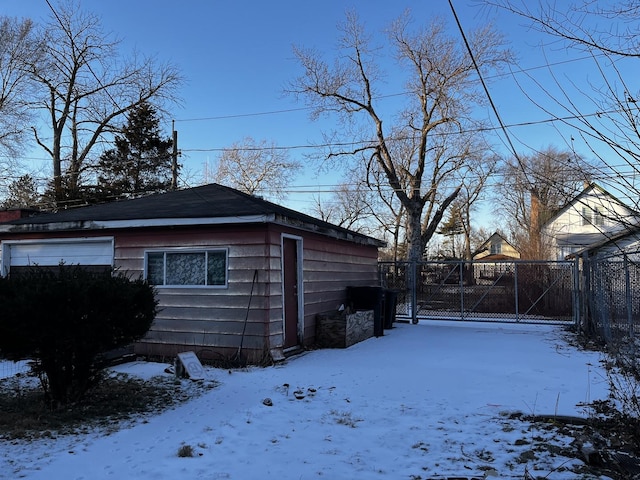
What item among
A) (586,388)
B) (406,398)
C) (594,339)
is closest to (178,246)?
(406,398)

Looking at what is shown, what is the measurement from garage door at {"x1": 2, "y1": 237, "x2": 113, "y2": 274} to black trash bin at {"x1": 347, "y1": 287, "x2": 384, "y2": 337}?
17.9 feet

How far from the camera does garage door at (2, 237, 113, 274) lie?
353 inches

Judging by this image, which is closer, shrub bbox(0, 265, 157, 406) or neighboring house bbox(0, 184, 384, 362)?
shrub bbox(0, 265, 157, 406)

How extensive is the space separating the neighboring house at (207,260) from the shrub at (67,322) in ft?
8.31

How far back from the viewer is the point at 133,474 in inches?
135

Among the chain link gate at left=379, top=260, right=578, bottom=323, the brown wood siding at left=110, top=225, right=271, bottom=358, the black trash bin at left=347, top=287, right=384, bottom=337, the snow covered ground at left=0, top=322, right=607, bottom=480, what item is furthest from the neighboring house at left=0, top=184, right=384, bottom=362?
the chain link gate at left=379, top=260, right=578, bottom=323

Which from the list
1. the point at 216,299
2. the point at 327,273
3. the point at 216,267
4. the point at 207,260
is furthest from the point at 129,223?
the point at 327,273

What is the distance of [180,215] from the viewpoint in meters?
7.97

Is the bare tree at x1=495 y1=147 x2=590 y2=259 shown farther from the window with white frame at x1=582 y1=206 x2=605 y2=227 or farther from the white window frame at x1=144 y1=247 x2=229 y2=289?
the white window frame at x1=144 y1=247 x2=229 y2=289

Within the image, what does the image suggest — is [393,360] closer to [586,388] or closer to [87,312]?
[586,388]

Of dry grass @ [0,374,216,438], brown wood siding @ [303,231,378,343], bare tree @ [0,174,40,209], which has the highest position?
bare tree @ [0,174,40,209]

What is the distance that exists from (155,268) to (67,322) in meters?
3.83

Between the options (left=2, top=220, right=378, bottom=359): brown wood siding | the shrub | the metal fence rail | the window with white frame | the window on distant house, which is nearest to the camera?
the window with white frame

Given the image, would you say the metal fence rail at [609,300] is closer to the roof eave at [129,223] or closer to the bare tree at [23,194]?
the roof eave at [129,223]
